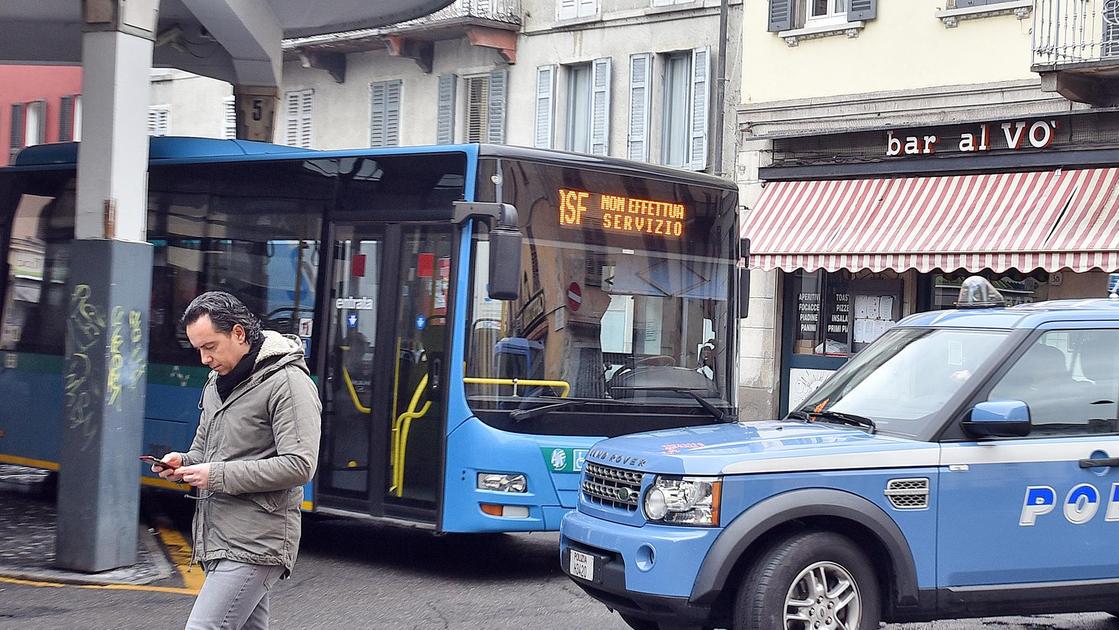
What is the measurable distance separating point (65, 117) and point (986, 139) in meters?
24.6

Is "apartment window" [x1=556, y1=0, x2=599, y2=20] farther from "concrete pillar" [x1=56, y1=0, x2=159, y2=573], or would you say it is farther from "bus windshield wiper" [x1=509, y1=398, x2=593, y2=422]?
"bus windshield wiper" [x1=509, y1=398, x2=593, y2=422]

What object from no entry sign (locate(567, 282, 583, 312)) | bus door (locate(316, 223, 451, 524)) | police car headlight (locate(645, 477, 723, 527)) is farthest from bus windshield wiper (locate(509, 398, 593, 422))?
police car headlight (locate(645, 477, 723, 527))

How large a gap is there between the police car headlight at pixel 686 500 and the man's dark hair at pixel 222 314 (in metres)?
2.24

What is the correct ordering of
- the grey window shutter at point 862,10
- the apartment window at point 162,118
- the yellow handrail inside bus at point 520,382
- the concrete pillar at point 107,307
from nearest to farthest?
the concrete pillar at point 107,307 < the yellow handrail inside bus at point 520,382 < the grey window shutter at point 862,10 < the apartment window at point 162,118

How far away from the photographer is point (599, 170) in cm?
995

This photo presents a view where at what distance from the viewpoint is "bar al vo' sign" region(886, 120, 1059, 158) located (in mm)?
18328

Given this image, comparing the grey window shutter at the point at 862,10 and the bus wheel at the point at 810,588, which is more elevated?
the grey window shutter at the point at 862,10

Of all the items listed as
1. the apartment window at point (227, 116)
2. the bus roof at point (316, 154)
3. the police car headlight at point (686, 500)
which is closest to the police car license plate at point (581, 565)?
the police car headlight at point (686, 500)

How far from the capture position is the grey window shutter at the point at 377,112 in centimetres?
2775

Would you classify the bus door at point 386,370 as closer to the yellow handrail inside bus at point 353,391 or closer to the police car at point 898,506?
the yellow handrail inside bus at point 353,391

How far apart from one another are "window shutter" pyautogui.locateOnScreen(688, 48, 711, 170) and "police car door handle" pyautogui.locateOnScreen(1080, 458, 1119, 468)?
16222 millimetres

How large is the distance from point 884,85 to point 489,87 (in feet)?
28.0

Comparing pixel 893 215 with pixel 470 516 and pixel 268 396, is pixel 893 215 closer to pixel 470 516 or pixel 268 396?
pixel 470 516

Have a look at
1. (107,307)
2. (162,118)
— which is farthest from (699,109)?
(107,307)
